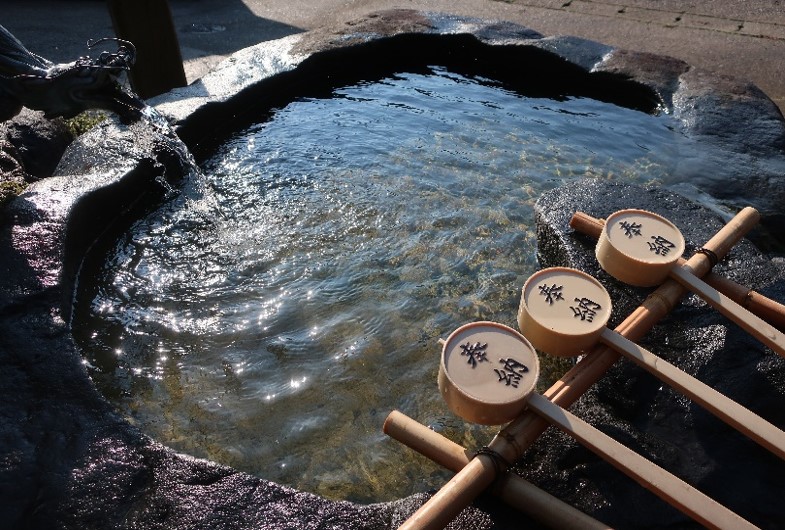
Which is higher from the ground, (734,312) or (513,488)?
(734,312)

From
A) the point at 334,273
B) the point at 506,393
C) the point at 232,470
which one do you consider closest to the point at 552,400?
the point at 506,393

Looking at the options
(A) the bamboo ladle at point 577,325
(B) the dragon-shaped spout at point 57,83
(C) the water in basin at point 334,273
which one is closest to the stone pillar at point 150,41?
(C) the water in basin at point 334,273

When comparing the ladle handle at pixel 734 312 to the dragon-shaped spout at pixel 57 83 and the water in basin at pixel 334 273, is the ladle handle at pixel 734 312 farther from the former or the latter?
the dragon-shaped spout at pixel 57 83

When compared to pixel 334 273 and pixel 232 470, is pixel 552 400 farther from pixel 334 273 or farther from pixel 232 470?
pixel 334 273

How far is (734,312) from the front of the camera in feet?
7.97

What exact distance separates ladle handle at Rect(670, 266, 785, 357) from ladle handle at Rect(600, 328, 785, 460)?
342 millimetres

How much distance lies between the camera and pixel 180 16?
9.23m

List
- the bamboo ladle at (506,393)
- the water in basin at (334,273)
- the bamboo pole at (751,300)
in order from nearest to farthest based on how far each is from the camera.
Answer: the bamboo ladle at (506,393)
the bamboo pole at (751,300)
the water in basin at (334,273)

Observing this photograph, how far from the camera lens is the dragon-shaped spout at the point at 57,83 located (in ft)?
11.6

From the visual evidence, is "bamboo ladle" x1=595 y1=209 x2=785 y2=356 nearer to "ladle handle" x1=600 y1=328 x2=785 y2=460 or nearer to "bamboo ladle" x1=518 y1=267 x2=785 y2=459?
"bamboo ladle" x1=518 y1=267 x2=785 y2=459

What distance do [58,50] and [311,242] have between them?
224 inches

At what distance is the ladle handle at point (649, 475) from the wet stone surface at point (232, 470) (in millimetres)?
358

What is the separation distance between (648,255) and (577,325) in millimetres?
599

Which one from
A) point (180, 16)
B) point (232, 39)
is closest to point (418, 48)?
point (232, 39)
